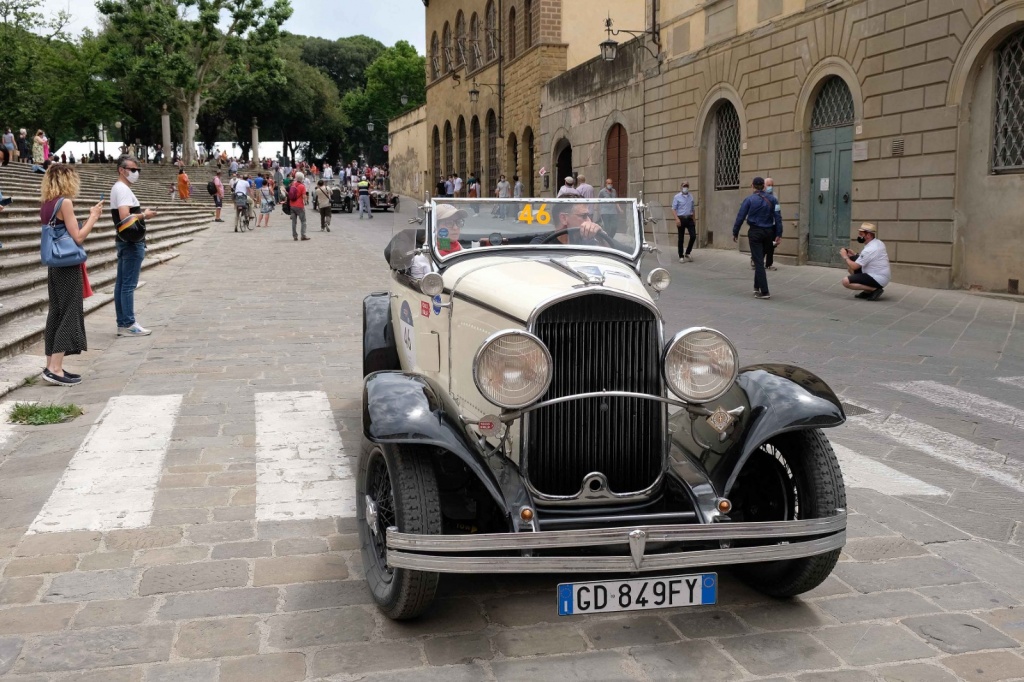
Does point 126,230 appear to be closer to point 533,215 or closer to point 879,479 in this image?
point 533,215

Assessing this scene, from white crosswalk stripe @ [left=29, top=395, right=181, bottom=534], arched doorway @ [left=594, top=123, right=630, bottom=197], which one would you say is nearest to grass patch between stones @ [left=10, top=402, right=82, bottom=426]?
white crosswalk stripe @ [left=29, top=395, right=181, bottom=534]

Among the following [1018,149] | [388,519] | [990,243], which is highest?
[1018,149]

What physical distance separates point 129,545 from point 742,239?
17331 millimetres

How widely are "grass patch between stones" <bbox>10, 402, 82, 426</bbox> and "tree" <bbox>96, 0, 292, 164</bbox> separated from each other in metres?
45.1

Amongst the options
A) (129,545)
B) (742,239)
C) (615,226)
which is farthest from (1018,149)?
(129,545)

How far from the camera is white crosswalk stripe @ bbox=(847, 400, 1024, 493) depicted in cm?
582

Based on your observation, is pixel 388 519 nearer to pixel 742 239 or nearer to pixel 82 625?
pixel 82 625

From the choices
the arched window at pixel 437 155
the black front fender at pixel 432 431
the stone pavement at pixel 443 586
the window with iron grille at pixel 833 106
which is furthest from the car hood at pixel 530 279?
the arched window at pixel 437 155

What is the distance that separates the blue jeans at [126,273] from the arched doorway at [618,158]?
1750 centimetres

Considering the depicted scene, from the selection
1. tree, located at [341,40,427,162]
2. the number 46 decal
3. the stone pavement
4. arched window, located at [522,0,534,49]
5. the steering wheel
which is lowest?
the stone pavement

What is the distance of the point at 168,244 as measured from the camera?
23.0 m

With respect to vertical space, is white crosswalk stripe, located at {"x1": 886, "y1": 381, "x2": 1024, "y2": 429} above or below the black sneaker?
below

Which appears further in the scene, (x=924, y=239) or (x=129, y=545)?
(x=924, y=239)

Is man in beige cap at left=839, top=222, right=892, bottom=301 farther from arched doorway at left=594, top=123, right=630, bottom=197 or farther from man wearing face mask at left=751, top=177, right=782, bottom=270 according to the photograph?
arched doorway at left=594, top=123, right=630, bottom=197
